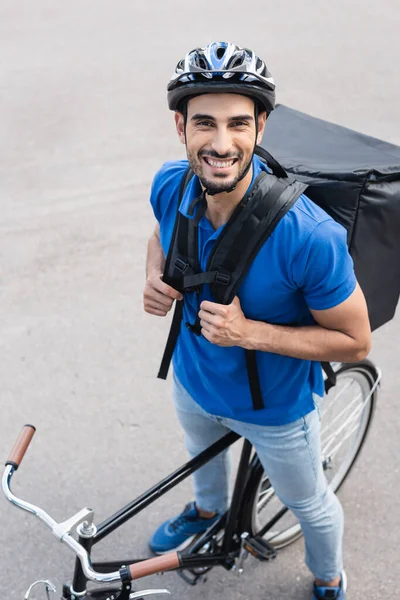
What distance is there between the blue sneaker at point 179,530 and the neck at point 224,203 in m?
1.57

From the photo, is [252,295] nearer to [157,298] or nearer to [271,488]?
[157,298]

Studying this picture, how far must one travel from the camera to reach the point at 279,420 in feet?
8.63

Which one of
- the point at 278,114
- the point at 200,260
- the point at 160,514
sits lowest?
the point at 160,514

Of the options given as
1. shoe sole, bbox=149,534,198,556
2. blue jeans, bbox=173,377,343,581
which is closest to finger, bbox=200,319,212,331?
blue jeans, bbox=173,377,343,581

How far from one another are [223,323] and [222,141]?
0.51 meters

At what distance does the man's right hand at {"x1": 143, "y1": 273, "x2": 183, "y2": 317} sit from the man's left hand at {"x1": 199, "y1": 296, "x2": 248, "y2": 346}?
0.19m

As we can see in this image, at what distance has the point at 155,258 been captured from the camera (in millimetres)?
2691

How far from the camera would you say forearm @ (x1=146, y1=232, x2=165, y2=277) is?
104 inches

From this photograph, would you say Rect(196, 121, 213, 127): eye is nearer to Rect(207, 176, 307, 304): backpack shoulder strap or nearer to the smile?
the smile

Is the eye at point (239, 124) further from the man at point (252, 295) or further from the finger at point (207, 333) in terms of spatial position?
the finger at point (207, 333)

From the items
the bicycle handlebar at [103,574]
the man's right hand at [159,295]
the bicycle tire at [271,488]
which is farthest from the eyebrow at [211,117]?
the bicycle tire at [271,488]

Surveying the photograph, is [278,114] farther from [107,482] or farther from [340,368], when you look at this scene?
[107,482]

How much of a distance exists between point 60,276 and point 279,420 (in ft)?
9.26

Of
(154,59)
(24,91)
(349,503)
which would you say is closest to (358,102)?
(154,59)
